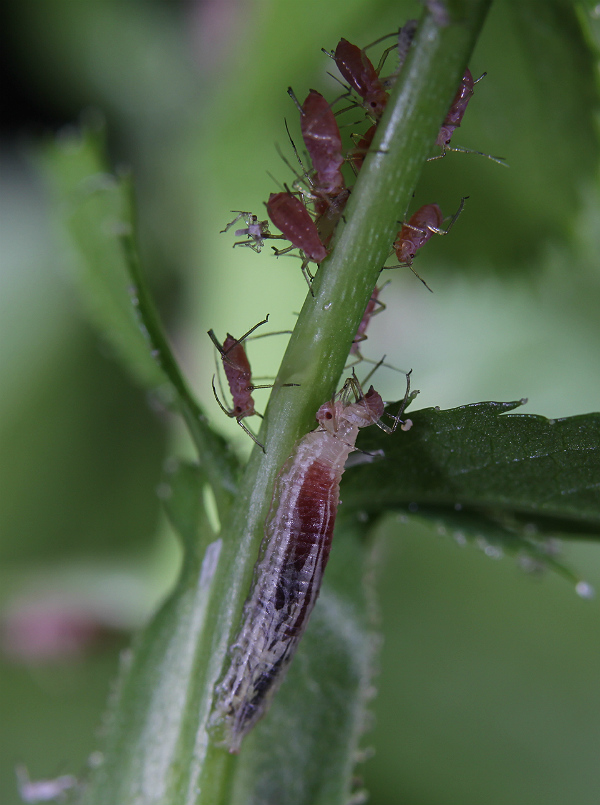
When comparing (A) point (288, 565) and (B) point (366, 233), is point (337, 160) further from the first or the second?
(A) point (288, 565)

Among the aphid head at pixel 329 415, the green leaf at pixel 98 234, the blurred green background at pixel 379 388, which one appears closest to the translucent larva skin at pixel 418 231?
the aphid head at pixel 329 415

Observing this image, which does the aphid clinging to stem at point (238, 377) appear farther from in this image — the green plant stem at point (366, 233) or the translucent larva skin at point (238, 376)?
the green plant stem at point (366, 233)

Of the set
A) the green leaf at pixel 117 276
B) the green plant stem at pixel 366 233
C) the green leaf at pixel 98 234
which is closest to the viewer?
the green plant stem at pixel 366 233

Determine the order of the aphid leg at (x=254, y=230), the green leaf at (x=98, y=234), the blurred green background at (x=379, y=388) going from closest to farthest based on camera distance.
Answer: the aphid leg at (x=254, y=230)
the green leaf at (x=98, y=234)
the blurred green background at (x=379, y=388)

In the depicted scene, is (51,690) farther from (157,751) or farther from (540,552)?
(540,552)

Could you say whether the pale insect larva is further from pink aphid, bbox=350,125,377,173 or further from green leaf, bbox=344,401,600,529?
pink aphid, bbox=350,125,377,173

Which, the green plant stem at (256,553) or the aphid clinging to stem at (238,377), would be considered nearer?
the green plant stem at (256,553)

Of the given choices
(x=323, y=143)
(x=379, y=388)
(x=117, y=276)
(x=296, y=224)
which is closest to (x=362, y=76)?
(x=323, y=143)
